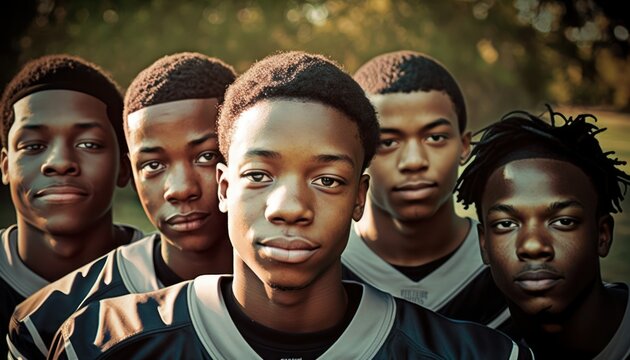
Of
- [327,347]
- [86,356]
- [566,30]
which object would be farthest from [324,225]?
[566,30]

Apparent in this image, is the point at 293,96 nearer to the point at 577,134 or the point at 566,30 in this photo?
the point at 577,134

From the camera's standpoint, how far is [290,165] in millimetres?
2066

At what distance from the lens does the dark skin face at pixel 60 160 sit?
2.95 m

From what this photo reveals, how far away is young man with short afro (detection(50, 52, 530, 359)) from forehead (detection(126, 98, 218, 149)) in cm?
38

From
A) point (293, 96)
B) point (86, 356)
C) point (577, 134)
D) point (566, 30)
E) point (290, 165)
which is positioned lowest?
point (86, 356)

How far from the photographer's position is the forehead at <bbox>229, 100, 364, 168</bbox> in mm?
2068

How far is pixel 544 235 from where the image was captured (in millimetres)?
2438

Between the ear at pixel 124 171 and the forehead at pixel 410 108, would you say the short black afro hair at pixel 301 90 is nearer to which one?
the forehead at pixel 410 108

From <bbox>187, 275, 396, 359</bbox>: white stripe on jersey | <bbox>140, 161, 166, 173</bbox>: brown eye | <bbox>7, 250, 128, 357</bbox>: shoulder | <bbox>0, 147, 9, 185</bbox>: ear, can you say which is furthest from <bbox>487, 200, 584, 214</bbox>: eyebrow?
<bbox>0, 147, 9, 185</bbox>: ear

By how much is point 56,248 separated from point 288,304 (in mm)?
1373

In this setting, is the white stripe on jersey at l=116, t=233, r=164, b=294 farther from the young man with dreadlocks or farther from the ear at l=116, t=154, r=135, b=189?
the young man with dreadlocks

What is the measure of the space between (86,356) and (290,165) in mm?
801

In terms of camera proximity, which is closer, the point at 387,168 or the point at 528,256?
the point at 528,256

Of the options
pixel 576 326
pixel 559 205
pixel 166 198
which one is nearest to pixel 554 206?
pixel 559 205
